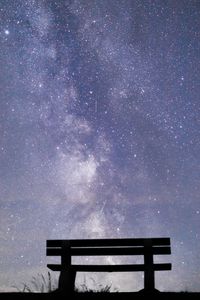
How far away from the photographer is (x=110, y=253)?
500cm

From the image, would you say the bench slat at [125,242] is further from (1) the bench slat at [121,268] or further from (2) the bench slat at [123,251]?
(1) the bench slat at [121,268]

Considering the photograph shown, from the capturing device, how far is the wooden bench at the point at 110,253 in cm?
484

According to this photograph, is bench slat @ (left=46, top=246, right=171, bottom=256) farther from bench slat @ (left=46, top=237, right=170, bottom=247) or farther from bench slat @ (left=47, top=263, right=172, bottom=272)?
bench slat @ (left=47, top=263, right=172, bottom=272)

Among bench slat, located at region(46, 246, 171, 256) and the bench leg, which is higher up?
bench slat, located at region(46, 246, 171, 256)

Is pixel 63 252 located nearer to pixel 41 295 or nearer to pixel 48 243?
pixel 48 243

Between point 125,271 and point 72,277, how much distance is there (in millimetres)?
759

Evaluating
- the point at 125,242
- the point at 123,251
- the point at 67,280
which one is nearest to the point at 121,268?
the point at 123,251

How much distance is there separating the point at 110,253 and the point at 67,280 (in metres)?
0.69

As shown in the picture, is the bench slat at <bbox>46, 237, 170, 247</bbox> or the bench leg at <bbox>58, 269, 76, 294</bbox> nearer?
the bench leg at <bbox>58, 269, 76, 294</bbox>

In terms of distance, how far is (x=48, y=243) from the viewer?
537 cm

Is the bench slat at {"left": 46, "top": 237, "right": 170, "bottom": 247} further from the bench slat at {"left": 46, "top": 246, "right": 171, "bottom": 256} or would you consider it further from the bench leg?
the bench leg

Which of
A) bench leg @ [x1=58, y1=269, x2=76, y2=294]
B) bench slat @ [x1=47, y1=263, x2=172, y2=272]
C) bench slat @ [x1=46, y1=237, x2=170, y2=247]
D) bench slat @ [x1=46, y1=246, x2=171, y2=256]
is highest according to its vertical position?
bench slat @ [x1=46, y1=237, x2=170, y2=247]

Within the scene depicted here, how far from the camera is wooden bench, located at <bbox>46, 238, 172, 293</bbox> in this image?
4.84 meters

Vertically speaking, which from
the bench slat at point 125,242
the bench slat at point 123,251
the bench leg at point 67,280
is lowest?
the bench leg at point 67,280
